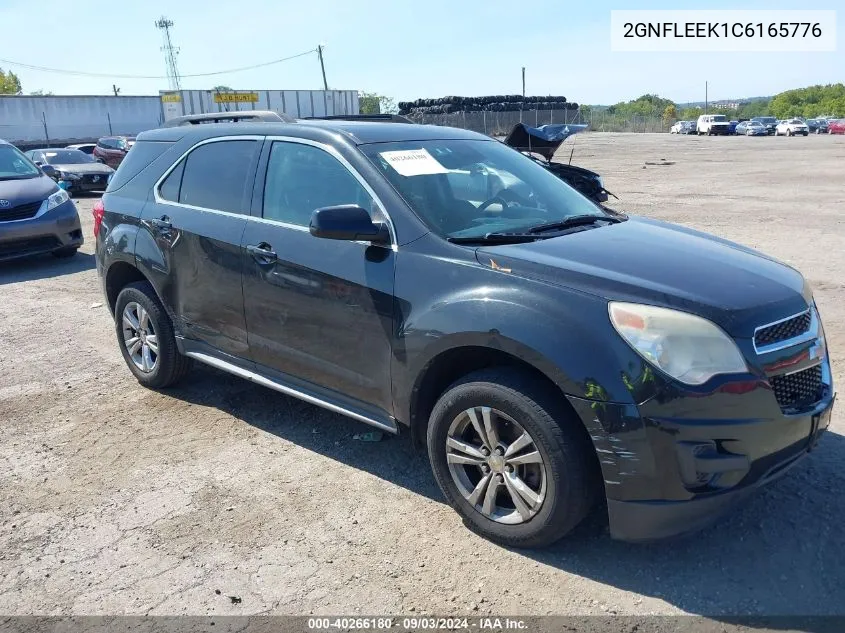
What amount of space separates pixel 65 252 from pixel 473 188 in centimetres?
867

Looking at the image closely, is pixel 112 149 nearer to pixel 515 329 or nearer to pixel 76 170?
pixel 76 170

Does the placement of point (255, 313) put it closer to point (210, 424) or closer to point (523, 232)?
point (210, 424)

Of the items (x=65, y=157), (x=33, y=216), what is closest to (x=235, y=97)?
(x=65, y=157)

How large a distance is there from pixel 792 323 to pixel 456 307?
1.42 meters

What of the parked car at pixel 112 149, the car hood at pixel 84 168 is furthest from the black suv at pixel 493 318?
the parked car at pixel 112 149

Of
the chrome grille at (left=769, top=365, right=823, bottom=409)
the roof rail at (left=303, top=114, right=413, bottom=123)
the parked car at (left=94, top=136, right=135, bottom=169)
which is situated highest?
the parked car at (left=94, top=136, right=135, bottom=169)

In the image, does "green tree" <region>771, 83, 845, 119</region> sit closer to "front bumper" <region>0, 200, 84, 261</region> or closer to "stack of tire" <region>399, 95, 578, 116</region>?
"stack of tire" <region>399, 95, 578, 116</region>

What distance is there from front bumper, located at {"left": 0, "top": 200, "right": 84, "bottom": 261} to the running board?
6173mm

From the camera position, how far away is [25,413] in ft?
16.6

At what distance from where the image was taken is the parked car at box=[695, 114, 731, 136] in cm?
5988

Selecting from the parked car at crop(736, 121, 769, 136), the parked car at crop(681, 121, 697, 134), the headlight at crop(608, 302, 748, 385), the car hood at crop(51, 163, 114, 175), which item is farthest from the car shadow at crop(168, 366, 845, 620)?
the parked car at crop(681, 121, 697, 134)

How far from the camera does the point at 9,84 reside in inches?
3959

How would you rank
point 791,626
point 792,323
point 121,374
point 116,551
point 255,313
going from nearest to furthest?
point 791,626
point 792,323
point 116,551
point 255,313
point 121,374

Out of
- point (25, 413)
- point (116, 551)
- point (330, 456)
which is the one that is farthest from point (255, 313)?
point (25, 413)
